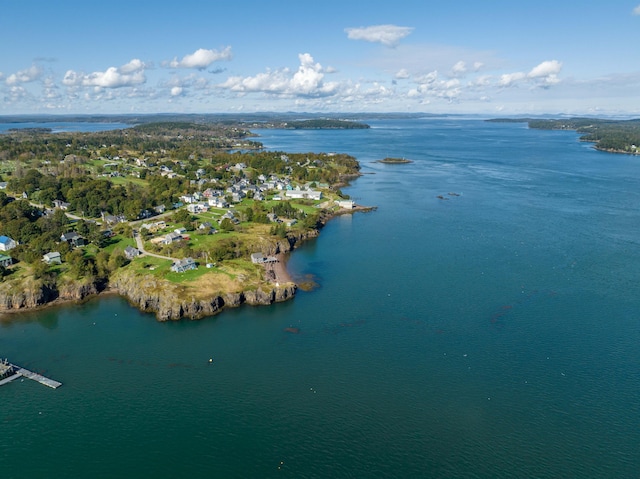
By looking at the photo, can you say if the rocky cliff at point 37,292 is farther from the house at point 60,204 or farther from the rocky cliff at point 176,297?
the house at point 60,204

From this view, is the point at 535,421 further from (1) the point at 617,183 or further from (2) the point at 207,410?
(1) the point at 617,183

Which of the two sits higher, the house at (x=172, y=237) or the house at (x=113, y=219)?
the house at (x=113, y=219)

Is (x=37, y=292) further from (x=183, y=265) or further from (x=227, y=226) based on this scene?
(x=227, y=226)

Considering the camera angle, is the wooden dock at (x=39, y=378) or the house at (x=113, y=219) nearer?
the wooden dock at (x=39, y=378)

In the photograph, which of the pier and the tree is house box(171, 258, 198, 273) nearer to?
the tree

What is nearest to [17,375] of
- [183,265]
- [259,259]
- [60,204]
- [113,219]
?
[183,265]

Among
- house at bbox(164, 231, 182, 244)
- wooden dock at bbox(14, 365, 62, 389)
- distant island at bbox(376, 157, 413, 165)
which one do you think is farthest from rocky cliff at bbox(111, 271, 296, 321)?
distant island at bbox(376, 157, 413, 165)

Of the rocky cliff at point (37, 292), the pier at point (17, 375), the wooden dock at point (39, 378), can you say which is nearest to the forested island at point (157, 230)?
the rocky cliff at point (37, 292)
